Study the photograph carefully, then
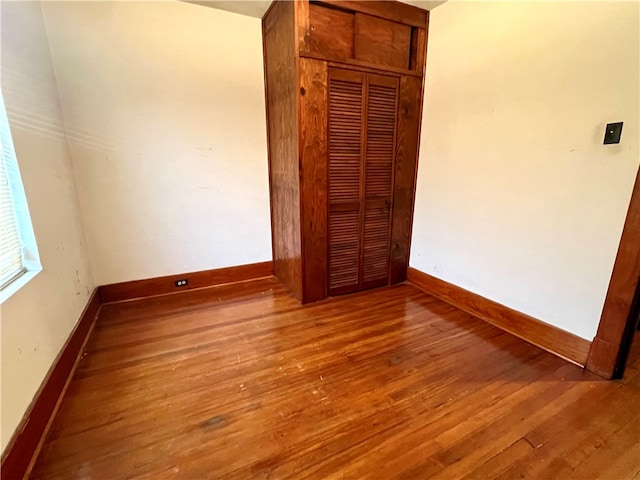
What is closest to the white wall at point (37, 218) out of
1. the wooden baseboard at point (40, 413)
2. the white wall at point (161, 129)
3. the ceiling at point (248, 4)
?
the wooden baseboard at point (40, 413)

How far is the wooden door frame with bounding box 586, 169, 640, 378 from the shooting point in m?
1.43

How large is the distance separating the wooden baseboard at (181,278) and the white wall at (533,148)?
5.74 ft

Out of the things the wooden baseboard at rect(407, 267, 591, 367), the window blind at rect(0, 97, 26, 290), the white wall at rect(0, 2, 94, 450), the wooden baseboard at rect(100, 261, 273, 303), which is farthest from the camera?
the wooden baseboard at rect(100, 261, 273, 303)

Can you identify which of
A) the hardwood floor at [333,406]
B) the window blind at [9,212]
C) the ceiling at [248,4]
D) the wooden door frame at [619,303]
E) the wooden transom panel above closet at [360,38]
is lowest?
the hardwood floor at [333,406]

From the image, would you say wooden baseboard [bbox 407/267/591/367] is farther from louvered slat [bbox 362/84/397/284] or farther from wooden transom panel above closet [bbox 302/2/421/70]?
wooden transom panel above closet [bbox 302/2/421/70]

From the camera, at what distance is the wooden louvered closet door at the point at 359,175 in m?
2.22

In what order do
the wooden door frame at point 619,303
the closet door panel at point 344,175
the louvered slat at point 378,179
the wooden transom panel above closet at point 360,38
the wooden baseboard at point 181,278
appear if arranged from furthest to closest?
the wooden baseboard at point 181,278
the louvered slat at point 378,179
the closet door panel at point 344,175
the wooden transom panel above closet at point 360,38
the wooden door frame at point 619,303

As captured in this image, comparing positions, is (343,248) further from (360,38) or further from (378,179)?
(360,38)

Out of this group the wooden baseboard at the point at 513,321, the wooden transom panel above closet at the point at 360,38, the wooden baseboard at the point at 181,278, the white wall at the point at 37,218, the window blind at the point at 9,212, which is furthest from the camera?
the wooden baseboard at the point at 181,278

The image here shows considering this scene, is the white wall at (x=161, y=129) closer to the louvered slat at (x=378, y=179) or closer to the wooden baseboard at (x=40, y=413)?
the wooden baseboard at (x=40, y=413)

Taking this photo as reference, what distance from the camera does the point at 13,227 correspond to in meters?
1.36

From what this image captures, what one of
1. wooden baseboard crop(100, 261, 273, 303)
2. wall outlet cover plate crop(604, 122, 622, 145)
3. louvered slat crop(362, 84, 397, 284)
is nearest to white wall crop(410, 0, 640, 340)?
wall outlet cover plate crop(604, 122, 622, 145)

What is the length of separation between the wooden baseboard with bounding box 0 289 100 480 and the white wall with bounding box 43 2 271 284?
→ 2.86 feet

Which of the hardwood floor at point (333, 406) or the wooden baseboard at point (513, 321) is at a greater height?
the wooden baseboard at point (513, 321)
